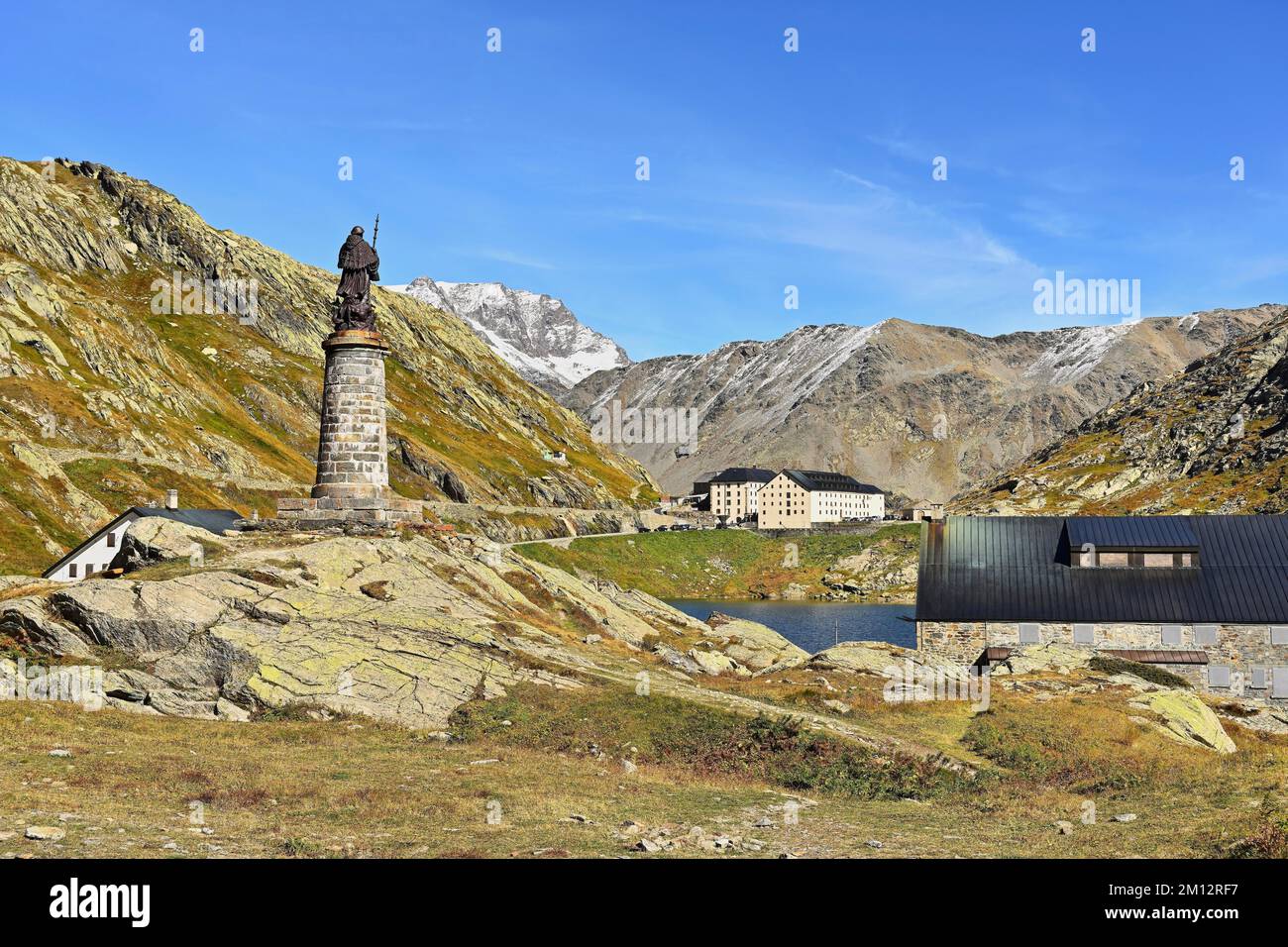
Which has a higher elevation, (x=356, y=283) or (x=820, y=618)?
(x=356, y=283)

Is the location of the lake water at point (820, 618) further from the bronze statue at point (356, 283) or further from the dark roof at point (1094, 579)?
the bronze statue at point (356, 283)

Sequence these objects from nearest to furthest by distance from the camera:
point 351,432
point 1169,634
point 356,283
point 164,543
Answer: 1. point 164,543
2. point 351,432
3. point 356,283
4. point 1169,634

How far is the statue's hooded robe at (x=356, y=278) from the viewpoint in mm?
47281

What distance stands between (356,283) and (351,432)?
7222 millimetres

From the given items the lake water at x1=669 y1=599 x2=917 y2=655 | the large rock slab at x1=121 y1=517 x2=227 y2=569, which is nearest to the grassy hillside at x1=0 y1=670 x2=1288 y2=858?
the large rock slab at x1=121 y1=517 x2=227 y2=569

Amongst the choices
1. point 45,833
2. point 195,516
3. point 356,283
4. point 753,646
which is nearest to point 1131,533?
point 753,646

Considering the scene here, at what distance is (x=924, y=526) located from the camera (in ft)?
216

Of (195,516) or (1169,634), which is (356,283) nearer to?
(195,516)

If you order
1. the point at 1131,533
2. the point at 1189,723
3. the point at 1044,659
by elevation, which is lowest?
the point at 1189,723

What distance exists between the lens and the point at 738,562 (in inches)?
7480

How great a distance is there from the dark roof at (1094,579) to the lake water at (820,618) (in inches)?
603
